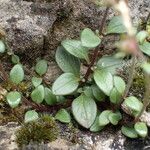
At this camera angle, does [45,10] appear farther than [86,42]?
Yes

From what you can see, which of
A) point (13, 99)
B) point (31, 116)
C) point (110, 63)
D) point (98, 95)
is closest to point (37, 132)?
point (31, 116)

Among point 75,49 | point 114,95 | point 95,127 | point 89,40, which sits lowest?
point 95,127

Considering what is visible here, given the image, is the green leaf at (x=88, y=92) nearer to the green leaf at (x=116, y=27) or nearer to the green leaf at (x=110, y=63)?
the green leaf at (x=110, y=63)

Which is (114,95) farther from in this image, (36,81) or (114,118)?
(36,81)

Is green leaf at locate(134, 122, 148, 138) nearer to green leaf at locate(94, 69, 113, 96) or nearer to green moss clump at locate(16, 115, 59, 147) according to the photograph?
green leaf at locate(94, 69, 113, 96)

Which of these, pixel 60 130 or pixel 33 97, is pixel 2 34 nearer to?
pixel 33 97

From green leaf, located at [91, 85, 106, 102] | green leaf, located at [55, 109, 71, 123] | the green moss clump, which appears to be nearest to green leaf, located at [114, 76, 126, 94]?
green leaf, located at [91, 85, 106, 102]

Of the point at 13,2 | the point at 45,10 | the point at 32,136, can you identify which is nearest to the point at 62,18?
the point at 45,10
